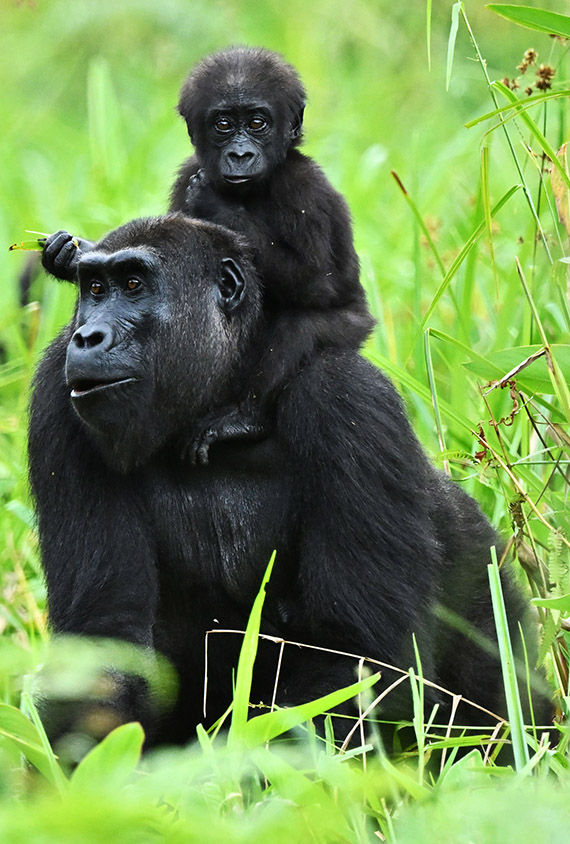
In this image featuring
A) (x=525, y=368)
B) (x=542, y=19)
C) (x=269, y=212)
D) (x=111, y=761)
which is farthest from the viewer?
(x=269, y=212)

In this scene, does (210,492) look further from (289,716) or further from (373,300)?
(373,300)

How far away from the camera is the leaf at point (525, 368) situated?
311cm

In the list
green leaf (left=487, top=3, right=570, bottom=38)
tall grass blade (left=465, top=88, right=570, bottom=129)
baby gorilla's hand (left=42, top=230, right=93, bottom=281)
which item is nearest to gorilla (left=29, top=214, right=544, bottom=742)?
baby gorilla's hand (left=42, top=230, right=93, bottom=281)

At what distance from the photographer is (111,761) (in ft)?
6.48

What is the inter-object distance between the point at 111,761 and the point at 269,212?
2.24 meters

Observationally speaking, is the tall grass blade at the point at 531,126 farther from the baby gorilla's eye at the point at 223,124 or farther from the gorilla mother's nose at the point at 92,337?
the baby gorilla's eye at the point at 223,124

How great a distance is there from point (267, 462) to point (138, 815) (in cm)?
173

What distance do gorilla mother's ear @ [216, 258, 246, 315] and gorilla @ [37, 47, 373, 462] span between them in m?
0.14

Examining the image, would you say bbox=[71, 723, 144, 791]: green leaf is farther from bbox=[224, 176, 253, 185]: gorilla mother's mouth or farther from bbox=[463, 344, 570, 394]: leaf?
bbox=[224, 176, 253, 185]: gorilla mother's mouth

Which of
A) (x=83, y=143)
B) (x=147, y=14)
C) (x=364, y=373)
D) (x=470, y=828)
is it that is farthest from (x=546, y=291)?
(x=147, y=14)

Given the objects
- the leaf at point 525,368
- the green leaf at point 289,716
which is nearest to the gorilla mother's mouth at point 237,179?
the leaf at point 525,368

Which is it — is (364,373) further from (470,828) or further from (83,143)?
(83,143)

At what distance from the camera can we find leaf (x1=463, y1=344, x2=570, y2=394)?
311 centimetres

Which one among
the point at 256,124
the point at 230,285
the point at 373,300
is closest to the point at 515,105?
the point at 230,285
